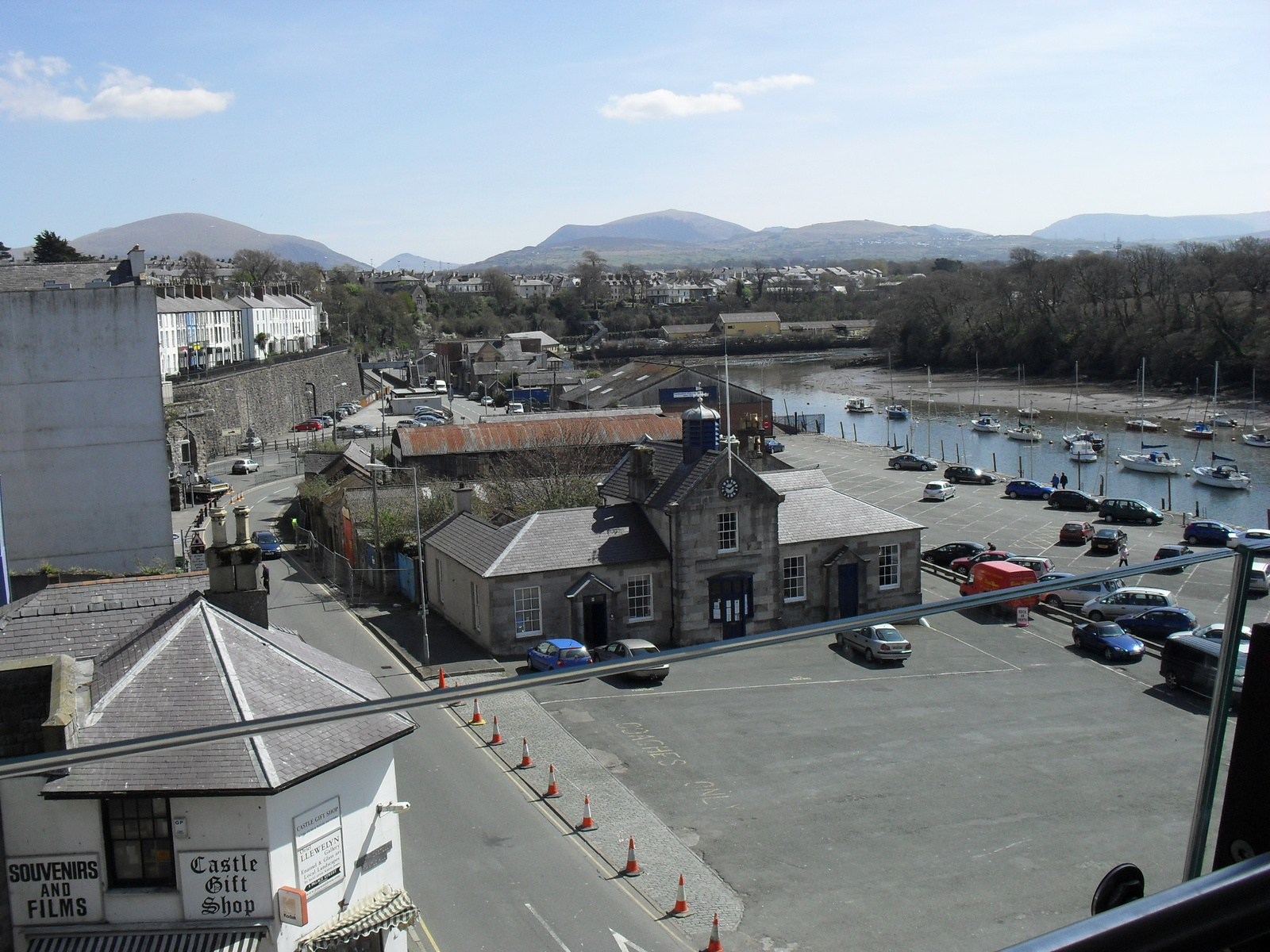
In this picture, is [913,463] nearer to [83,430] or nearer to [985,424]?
[985,424]

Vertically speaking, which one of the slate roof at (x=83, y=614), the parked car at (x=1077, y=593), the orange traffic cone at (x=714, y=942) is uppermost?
the parked car at (x=1077, y=593)

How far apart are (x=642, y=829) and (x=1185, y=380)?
3057 inches

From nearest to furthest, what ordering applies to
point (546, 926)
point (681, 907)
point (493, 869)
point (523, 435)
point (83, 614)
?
1. point (546, 926)
2. point (681, 907)
3. point (83, 614)
4. point (493, 869)
5. point (523, 435)

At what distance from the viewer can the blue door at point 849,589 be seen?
25.6 metres

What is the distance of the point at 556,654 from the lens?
2091cm

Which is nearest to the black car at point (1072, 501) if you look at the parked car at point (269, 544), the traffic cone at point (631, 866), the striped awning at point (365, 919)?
the parked car at point (269, 544)

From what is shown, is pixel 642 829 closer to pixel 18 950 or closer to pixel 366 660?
pixel 18 950

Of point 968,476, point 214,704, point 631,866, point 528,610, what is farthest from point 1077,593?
point 968,476

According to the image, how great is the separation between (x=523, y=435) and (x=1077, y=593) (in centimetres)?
3751

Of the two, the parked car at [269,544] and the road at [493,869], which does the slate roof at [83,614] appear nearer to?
the road at [493,869]

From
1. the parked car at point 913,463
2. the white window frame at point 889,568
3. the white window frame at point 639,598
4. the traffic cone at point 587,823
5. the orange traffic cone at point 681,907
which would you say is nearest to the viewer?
the orange traffic cone at point 681,907

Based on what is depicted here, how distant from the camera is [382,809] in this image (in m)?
9.30

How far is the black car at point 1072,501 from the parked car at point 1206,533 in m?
5.11

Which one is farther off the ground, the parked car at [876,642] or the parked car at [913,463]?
the parked car at [876,642]
